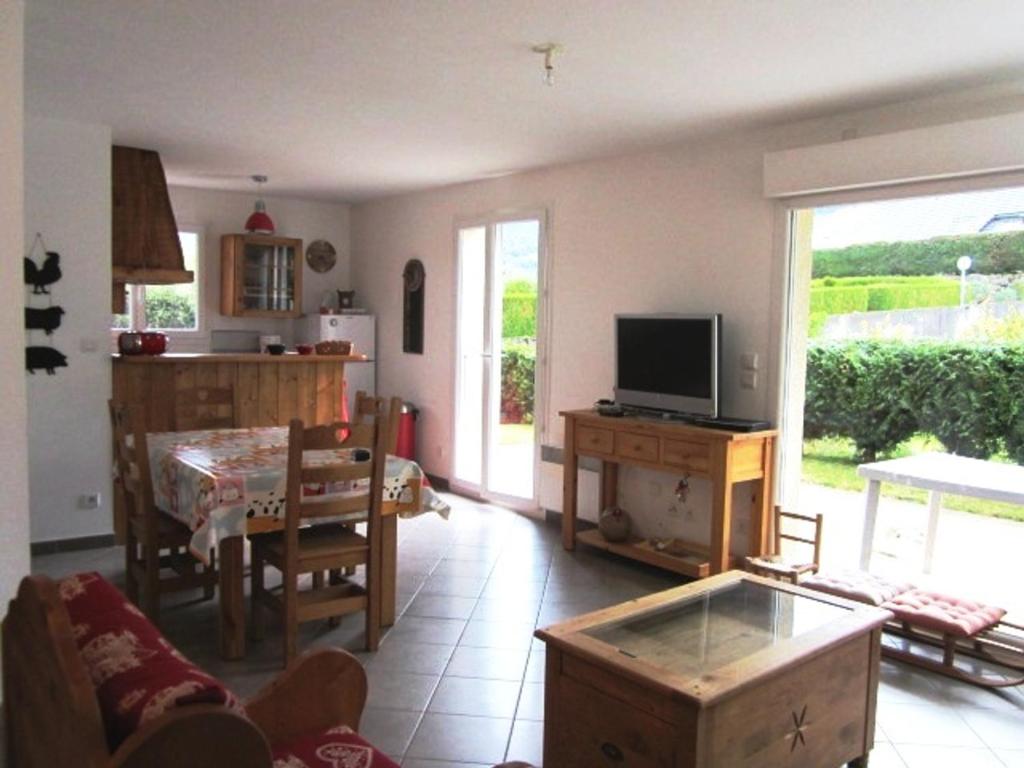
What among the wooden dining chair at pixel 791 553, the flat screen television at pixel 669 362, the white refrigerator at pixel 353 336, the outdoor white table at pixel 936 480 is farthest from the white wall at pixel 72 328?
the outdoor white table at pixel 936 480

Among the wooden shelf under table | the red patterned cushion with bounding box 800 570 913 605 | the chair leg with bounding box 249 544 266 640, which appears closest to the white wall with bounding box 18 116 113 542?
the chair leg with bounding box 249 544 266 640

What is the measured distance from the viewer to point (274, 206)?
23.9 feet

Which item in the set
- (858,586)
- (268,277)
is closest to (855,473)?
(858,586)

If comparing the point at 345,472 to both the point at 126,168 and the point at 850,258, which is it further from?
the point at 126,168

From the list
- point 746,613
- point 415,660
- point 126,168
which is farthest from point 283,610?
point 126,168

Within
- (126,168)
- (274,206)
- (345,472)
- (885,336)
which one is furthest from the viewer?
(274,206)

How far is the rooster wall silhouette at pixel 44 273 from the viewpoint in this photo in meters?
4.45

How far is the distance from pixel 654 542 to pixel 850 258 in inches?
73.7

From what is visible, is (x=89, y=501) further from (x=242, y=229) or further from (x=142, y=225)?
(x=242, y=229)

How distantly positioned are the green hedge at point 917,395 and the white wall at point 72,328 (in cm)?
404

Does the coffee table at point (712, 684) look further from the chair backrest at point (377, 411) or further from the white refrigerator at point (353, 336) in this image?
the white refrigerator at point (353, 336)

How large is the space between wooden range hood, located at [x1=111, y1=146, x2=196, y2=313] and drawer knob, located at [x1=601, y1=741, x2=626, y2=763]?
14.0ft

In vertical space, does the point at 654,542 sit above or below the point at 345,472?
below

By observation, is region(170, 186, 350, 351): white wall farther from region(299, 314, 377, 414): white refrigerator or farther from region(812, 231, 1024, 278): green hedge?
region(812, 231, 1024, 278): green hedge
